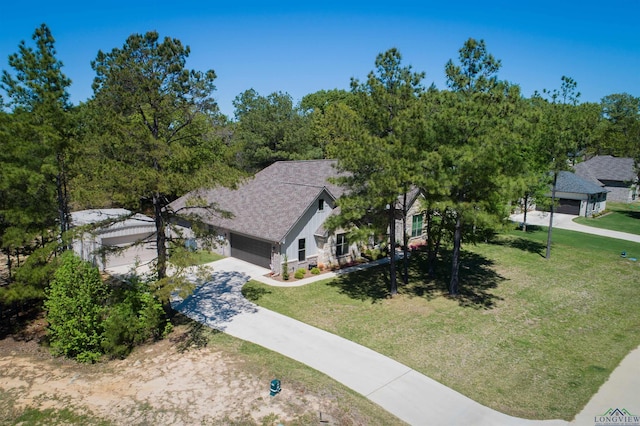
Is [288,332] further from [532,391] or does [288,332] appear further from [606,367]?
[606,367]

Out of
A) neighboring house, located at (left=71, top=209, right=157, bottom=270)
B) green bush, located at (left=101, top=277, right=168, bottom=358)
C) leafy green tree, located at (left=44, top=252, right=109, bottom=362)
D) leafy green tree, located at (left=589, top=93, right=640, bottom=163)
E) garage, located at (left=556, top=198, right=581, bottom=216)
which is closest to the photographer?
leafy green tree, located at (left=44, top=252, right=109, bottom=362)

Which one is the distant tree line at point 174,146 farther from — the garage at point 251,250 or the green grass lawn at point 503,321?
the garage at point 251,250

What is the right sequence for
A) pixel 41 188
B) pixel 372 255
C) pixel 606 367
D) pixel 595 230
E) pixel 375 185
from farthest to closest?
pixel 595 230, pixel 372 255, pixel 375 185, pixel 41 188, pixel 606 367

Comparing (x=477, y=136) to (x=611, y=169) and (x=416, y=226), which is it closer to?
(x=416, y=226)

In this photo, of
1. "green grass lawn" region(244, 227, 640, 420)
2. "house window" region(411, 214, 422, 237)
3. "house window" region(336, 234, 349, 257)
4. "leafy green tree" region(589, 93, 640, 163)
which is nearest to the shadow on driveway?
"green grass lawn" region(244, 227, 640, 420)

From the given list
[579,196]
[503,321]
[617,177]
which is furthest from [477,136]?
[617,177]

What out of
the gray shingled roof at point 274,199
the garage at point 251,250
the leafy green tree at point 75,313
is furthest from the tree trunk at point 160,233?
the garage at point 251,250

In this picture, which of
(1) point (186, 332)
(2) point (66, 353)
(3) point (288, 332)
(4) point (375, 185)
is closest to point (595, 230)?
(4) point (375, 185)

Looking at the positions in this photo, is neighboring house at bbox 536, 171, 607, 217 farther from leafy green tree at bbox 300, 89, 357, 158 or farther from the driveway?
the driveway
